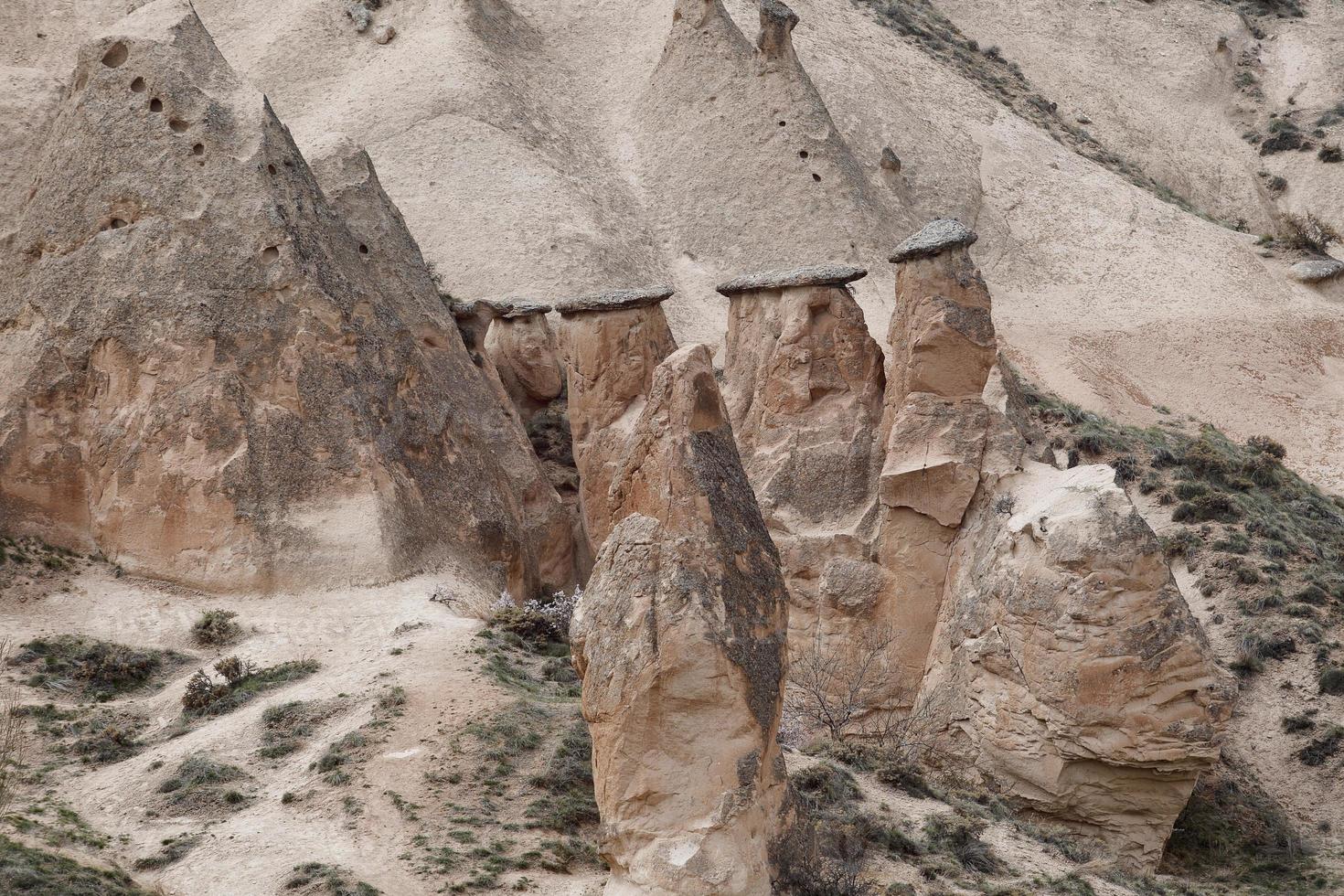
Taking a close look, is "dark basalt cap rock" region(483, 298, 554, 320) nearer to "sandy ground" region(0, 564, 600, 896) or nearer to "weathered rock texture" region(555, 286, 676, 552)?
"weathered rock texture" region(555, 286, 676, 552)

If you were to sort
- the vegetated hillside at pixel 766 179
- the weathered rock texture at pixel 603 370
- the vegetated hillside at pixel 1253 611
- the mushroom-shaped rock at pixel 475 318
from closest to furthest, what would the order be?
1. the vegetated hillside at pixel 1253 611
2. the weathered rock texture at pixel 603 370
3. the mushroom-shaped rock at pixel 475 318
4. the vegetated hillside at pixel 766 179

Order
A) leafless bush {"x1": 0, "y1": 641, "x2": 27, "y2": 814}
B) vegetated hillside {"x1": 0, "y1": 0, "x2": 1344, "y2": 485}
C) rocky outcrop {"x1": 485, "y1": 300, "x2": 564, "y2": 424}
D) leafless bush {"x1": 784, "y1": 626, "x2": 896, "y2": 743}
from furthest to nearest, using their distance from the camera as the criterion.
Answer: vegetated hillside {"x1": 0, "y1": 0, "x2": 1344, "y2": 485}
rocky outcrop {"x1": 485, "y1": 300, "x2": 564, "y2": 424}
leafless bush {"x1": 784, "y1": 626, "x2": 896, "y2": 743}
leafless bush {"x1": 0, "y1": 641, "x2": 27, "y2": 814}

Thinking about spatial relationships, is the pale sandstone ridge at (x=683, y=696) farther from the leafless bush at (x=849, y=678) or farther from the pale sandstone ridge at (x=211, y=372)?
the pale sandstone ridge at (x=211, y=372)

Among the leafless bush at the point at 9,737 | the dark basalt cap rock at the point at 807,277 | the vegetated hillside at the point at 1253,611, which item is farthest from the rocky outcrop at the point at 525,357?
the leafless bush at the point at 9,737

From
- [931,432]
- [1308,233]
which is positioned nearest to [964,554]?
[931,432]

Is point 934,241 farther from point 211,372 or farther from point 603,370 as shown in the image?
point 211,372

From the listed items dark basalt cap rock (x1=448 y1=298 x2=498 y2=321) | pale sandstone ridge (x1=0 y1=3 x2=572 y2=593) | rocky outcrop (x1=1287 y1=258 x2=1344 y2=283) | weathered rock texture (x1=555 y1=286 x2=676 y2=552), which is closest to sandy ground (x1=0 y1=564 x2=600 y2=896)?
pale sandstone ridge (x1=0 y1=3 x2=572 y2=593)
